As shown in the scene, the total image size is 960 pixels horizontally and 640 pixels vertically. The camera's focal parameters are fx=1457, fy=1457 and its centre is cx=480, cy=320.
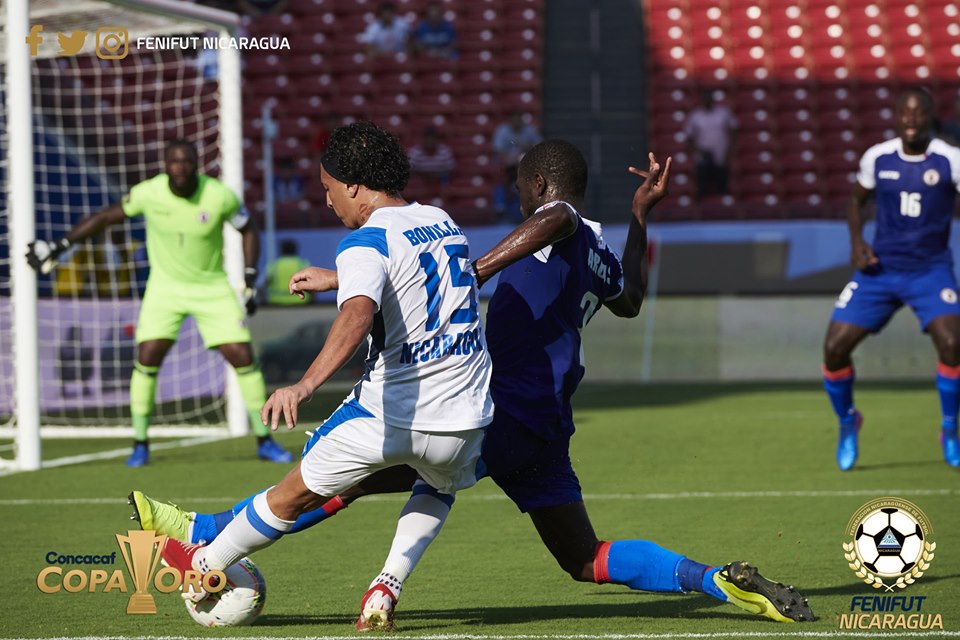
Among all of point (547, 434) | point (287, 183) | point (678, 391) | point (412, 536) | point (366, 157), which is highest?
point (366, 157)

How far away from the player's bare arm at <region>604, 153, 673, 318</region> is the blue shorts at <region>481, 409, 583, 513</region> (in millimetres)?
540

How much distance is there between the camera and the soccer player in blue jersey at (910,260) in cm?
881

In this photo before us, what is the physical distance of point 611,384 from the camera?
55.5ft

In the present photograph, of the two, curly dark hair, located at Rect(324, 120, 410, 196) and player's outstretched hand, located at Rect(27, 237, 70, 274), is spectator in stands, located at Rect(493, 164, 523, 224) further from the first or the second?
curly dark hair, located at Rect(324, 120, 410, 196)

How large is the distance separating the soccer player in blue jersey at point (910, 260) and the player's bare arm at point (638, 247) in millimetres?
4038

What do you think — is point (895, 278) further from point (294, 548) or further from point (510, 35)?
point (510, 35)

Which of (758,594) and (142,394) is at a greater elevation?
(758,594)

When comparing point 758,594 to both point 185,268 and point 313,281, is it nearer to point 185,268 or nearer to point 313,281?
point 313,281

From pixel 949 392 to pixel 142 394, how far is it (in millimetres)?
5291

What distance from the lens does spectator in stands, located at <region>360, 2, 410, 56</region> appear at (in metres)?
23.8

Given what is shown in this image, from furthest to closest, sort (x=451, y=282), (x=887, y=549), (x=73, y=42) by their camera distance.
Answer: (x=73, y=42) → (x=887, y=549) → (x=451, y=282)

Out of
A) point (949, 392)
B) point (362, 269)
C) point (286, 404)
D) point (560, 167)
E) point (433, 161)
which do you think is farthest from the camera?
point (433, 161)

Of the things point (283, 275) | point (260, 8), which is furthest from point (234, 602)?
point (260, 8)

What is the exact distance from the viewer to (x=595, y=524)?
7.18 meters
